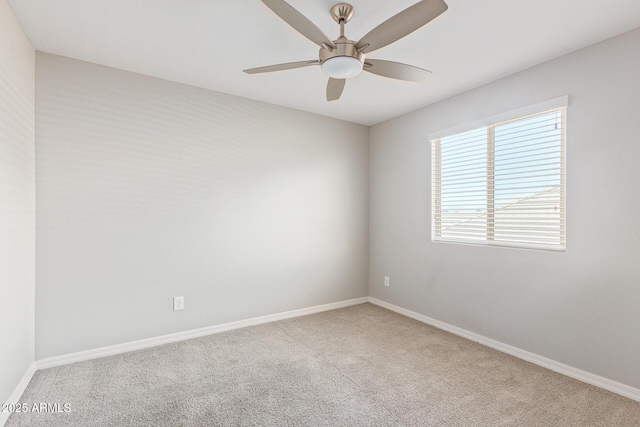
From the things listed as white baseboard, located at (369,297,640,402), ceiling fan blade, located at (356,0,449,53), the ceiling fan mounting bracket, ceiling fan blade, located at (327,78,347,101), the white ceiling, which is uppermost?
the white ceiling

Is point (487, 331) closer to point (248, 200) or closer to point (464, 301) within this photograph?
point (464, 301)

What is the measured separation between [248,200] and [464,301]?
2371 mm

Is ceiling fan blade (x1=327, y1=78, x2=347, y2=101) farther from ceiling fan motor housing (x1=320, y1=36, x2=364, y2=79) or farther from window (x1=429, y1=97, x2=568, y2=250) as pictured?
window (x1=429, y1=97, x2=568, y2=250)

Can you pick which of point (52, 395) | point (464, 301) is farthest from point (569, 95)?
point (52, 395)

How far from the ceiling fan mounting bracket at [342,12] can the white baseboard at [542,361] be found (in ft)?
Result: 9.31

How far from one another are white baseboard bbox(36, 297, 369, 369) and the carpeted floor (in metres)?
0.08

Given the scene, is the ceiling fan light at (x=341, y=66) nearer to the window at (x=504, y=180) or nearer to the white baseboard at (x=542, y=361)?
the window at (x=504, y=180)

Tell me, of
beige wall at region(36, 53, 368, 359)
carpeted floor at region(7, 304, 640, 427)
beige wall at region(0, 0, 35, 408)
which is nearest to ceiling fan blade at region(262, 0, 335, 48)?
beige wall at region(0, 0, 35, 408)

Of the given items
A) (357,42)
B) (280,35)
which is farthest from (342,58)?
(280,35)

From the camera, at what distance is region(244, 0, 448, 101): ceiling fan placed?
1443 millimetres

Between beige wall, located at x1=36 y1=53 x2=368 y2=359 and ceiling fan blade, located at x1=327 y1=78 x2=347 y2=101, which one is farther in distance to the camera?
beige wall, located at x1=36 y1=53 x2=368 y2=359

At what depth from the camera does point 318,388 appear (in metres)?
2.17

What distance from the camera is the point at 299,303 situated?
3.74 metres

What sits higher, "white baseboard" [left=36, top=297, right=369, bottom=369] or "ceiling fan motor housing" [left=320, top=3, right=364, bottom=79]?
"ceiling fan motor housing" [left=320, top=3, right=364, bottom=79]
